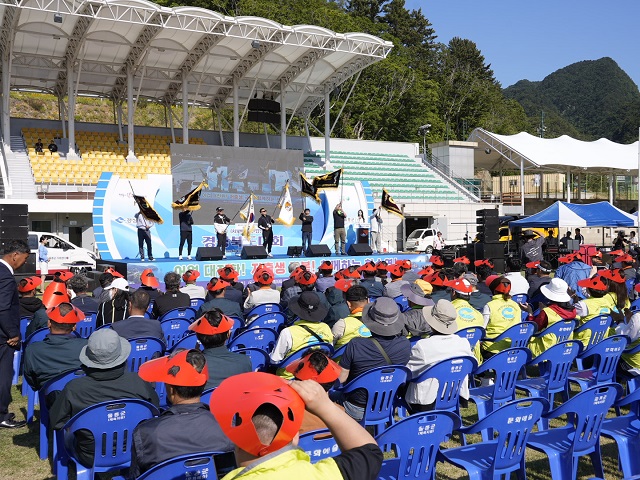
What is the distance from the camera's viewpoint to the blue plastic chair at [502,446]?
11.8 ft

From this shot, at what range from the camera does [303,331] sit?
604 centimetres

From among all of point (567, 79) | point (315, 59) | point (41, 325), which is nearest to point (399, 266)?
point (41, 325)

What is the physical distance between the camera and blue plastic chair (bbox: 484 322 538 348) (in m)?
6.48

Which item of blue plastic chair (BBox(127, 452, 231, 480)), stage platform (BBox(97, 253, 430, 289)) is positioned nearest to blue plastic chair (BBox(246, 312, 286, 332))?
blue plastic chair (BBox(127, 452, 231, 480))

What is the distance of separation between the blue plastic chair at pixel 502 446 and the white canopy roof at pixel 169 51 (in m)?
23.2

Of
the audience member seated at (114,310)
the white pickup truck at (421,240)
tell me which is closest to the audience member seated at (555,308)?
the audience member seated at (114,310)

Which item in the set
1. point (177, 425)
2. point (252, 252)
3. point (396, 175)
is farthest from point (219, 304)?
point (396, 175)

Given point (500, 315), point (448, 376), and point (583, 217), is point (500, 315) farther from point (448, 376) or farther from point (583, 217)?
point (583, 217)

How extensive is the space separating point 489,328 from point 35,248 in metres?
17.8

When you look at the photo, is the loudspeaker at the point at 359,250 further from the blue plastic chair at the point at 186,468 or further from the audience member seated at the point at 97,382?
the blue plastic chair at the point at 186,468

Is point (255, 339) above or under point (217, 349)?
under

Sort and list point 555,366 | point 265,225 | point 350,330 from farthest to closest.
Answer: point 265,225 → point 350,330 → point 555,366

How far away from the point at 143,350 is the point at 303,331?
1.47 metres

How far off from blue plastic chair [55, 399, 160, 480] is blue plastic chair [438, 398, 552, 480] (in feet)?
5.97
